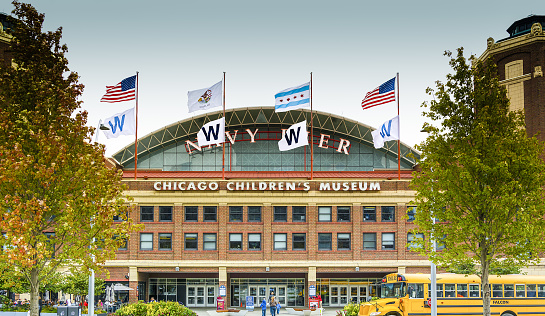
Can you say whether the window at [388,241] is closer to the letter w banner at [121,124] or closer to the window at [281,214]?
the window at [281,214]

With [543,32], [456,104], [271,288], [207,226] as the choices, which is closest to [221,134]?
[207,226]

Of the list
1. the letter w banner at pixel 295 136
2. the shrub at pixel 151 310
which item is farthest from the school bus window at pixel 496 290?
the letter w banner at pixel 295 136

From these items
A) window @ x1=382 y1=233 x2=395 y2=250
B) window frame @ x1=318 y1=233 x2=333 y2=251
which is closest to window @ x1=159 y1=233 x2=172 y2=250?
window frame @ x1=318 y1=233 x2=333 y2=251

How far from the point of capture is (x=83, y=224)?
23828 millimetres

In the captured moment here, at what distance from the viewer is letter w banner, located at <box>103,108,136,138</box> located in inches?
1891

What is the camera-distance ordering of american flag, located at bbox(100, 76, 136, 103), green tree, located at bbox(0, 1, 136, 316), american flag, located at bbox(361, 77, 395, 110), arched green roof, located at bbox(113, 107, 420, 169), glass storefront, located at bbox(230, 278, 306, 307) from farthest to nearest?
arched green roof, located at bbox(113, 107, 420, 169), glass storefront, located at bbox(230, 278, 306, 307), american flag, located at bbox(361, 77, 395, 110), american flag, located at bbox(100, 76, 136, 103), green tree, located at bbox(0, 1, 136, 316)

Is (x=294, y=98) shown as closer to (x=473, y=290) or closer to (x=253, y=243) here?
(x=253, y=243)

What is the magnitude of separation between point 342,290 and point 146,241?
18.6m

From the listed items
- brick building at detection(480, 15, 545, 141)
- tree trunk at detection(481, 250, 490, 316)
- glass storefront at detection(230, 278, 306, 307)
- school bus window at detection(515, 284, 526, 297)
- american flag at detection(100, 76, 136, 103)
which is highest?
brick building at detection(480, 15, 545, 141)

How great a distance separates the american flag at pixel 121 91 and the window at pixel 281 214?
16701 mm

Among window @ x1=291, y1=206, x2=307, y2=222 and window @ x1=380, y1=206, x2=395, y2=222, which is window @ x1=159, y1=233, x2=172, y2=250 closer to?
window @ x1=291, y1=206, x2=307, y2=222

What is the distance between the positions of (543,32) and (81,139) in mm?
48378

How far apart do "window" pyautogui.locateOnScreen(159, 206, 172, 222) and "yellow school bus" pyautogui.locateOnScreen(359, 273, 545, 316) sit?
81.0 ft

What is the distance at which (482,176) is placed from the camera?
2717cm
